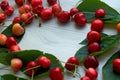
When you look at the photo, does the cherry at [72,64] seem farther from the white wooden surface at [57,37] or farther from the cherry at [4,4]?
the cherry at [4,4]

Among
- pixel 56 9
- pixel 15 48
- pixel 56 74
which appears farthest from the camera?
pixel 56 9

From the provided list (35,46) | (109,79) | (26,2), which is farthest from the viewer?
(26,2)

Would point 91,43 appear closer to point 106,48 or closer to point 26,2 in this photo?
point 106,48

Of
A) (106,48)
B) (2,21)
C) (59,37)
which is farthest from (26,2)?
(106,48)

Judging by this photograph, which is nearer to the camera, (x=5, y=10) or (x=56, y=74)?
(x=56, y=74)

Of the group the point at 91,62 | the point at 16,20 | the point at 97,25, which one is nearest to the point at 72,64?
the point at 91,62

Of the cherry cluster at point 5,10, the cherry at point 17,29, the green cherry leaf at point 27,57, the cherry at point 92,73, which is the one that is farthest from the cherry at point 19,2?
the cherry at point 92,73

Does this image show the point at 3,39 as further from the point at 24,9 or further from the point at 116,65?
the point at 116,65
